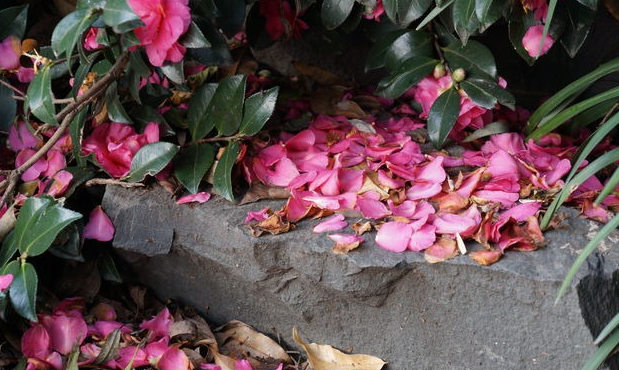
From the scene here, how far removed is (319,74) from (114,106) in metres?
0.62

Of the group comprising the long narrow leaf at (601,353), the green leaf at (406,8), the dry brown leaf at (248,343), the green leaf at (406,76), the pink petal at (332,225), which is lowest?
the dry brown leaf at (248,343)

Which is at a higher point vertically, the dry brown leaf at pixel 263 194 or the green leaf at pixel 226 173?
the green leaf at pixel 226 173

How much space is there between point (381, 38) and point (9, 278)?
0.87 meters

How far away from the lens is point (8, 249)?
147 cm

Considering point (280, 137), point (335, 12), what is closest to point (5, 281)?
point (280, 137)

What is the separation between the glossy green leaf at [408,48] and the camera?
1658mm

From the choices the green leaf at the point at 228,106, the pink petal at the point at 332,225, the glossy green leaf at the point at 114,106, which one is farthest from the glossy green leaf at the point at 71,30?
the pink petal at the point at 332,225

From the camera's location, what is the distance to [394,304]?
1.42 m

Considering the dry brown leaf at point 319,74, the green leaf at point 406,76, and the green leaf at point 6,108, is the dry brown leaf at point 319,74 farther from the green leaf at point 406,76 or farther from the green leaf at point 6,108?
the green leaf at point 6,108

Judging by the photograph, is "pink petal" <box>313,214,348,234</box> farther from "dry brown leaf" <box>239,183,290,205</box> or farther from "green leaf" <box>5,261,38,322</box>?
"green leaf" <box>5,261,38,322</box>

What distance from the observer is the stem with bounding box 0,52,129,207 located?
4.75ft

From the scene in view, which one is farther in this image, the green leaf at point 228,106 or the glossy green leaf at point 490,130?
the glossy green leaf at point 490,130

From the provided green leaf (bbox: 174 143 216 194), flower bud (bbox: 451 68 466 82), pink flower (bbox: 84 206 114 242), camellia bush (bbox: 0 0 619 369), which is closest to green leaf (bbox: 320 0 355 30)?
camellia bush (bbox: 0 0 619 369)

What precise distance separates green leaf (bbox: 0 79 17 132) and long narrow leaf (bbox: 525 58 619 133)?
1048mm
